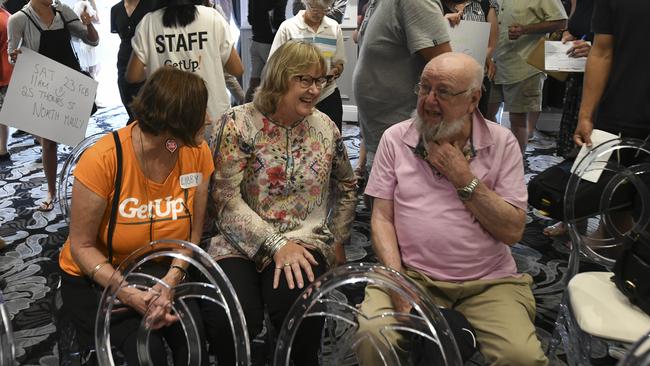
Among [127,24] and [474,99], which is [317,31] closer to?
[127,24]

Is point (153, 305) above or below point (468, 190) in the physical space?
below

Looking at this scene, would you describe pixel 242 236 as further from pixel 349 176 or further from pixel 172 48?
pixel 172 48

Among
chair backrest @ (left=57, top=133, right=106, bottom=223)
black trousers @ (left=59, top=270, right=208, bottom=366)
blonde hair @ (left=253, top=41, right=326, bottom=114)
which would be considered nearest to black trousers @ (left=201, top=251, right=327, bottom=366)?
black trousers @ (left=59, top=270, right=208, bottom=366)

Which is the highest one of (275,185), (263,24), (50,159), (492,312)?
(263,24)

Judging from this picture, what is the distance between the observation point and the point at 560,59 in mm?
2881

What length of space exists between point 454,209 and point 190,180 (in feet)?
2.64

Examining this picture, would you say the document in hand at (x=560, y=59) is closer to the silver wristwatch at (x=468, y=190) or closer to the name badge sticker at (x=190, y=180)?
the silver wristwatch at (x=468, y=190)

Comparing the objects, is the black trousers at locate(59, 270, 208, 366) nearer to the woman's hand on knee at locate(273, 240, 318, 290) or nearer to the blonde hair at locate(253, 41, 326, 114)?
the woman's hand on knee at locate(273, 240, 318, 290)

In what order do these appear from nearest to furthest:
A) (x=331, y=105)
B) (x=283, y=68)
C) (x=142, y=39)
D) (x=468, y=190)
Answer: (x=468, y=190), (x=283, y=68), (x=142, y=39), (x=331, y=105)

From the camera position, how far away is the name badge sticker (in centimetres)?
183

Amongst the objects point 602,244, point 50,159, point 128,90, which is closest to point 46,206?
point 50,159

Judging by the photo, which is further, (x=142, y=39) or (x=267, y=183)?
(x=142, y=39)

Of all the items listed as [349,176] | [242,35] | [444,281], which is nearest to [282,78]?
[349,176]

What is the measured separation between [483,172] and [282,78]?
71 centimetres
